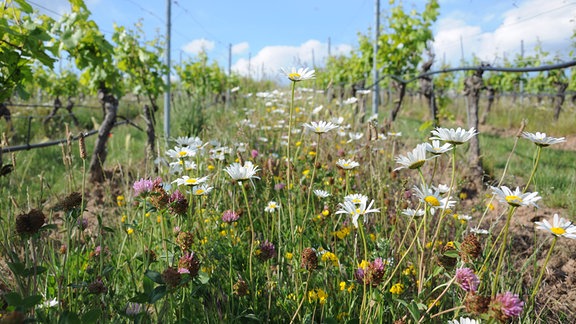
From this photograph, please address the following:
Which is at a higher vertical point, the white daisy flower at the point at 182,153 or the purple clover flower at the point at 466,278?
the white daisy flower at the point at 182,153

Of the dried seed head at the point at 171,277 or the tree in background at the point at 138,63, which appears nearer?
the dried seed head at the point at 171,277

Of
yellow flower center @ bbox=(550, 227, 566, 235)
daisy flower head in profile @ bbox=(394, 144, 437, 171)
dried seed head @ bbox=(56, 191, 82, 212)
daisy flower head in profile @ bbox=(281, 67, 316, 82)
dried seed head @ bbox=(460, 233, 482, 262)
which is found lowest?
dried seed head @ bbox=(460, 233, 482, 262)

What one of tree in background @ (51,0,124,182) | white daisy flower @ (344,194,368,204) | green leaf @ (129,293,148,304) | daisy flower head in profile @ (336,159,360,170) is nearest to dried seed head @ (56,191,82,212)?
green leaf @ (129,293,148,304)

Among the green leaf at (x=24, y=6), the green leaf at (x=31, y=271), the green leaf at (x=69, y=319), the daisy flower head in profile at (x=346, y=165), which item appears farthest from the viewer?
the green leaf at (x=24, y=6)

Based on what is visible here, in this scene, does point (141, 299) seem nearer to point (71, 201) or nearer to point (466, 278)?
point (71, 201)

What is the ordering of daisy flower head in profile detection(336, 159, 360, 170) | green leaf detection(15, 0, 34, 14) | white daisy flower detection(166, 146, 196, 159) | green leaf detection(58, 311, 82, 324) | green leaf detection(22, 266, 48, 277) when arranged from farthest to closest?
green leaf detection(15, 0, 34, 14), white daisy flower detection(166, 146, 196, 159), daisy flower head in profile detection(336, 159, 360, 170), green leaf detection(22, 266, 48, 277), green leaf detection(58, 311, 82, 324)

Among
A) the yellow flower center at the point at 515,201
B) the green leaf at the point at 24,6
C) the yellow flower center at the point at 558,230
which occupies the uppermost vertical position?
the green leaf at the point at 24,6

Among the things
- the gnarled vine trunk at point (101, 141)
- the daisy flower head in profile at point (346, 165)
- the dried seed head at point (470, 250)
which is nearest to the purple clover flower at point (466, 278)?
the dried seed head at point (470, 250)

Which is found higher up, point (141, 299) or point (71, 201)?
point (71, 201)

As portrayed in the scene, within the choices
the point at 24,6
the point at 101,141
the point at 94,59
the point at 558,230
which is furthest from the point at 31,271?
the point at 101,141

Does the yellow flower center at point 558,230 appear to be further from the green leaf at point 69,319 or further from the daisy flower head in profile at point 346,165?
the green leaf at point 69,319

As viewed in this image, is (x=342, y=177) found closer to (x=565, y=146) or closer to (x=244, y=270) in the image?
(x=244, y=270)

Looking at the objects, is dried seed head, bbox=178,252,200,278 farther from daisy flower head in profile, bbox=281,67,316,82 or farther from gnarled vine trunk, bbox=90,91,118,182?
gnarled vine trunk, bbox=90,91,118,182

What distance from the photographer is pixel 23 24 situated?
2109 millimetres
